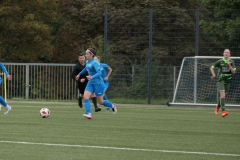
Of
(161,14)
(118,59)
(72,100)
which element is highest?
(161,14)

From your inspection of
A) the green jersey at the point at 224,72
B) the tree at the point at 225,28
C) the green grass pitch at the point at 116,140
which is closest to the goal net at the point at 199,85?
the tree at the point at 225,28

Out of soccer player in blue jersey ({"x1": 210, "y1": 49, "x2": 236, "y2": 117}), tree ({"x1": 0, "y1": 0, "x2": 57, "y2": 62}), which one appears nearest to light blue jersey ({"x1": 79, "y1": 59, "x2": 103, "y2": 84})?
soccer player in blue jersey ({"x1": 210, "y1": 49, "x2": 236, "y2": 117})

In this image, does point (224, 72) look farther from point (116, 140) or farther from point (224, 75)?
point (116, 140)

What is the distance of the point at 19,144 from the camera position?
10.5m

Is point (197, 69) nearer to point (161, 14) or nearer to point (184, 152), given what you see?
point (161, 14)

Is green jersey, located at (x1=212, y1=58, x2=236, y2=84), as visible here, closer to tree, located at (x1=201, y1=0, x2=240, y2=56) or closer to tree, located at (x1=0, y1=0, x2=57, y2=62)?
tree, located at (x1=201, y1=0, x2=240, y2=56)

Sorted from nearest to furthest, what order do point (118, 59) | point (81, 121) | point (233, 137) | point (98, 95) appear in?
point (233, 137) → point (81, 121) → point (98, 95) → point (118, 59)

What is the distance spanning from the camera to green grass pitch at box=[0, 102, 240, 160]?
934 cm

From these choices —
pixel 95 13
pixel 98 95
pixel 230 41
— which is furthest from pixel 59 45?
pixel 98 95

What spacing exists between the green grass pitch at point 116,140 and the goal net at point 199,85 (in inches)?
440

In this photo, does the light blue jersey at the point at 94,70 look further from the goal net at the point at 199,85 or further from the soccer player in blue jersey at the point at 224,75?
the goal net at the point at 199,85

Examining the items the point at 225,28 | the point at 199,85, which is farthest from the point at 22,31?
the point at 199,85

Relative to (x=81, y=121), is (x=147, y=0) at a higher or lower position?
higher

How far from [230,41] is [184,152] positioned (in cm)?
1955
